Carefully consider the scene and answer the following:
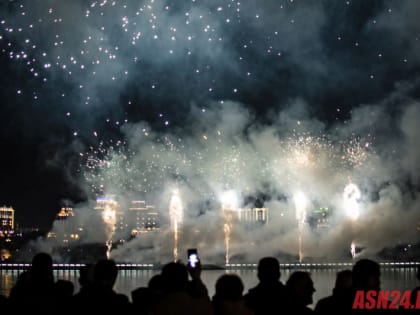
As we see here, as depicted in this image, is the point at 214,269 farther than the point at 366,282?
Yes

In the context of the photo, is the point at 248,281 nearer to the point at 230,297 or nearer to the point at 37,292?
the point at 37,292

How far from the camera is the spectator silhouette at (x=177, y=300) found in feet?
22.5

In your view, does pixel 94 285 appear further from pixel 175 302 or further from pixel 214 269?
pixel 214 269

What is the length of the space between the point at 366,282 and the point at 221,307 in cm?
151

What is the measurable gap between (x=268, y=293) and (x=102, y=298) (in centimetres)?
189

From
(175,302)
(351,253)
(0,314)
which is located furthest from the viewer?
(351,253)

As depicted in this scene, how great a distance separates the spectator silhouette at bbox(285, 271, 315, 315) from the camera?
7.80m

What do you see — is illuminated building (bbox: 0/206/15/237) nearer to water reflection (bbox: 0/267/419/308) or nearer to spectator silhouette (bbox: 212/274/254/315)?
water reflection (bbox: 0/267/419/308)

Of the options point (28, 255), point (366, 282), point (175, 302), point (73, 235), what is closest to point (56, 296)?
point (175, 302)

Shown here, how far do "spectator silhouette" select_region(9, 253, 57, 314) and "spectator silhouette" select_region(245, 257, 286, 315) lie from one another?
2.17 metres

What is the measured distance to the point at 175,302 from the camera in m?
6.91

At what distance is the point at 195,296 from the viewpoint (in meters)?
7.37

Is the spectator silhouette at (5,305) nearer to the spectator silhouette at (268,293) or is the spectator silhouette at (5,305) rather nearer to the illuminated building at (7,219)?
the spectator silhouette at (268,293)

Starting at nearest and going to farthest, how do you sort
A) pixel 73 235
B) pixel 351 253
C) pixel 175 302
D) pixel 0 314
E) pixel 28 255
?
pixel 175 302, pixel 0 314, pixel 351 253, pixel 73 235, pixel 28 255
